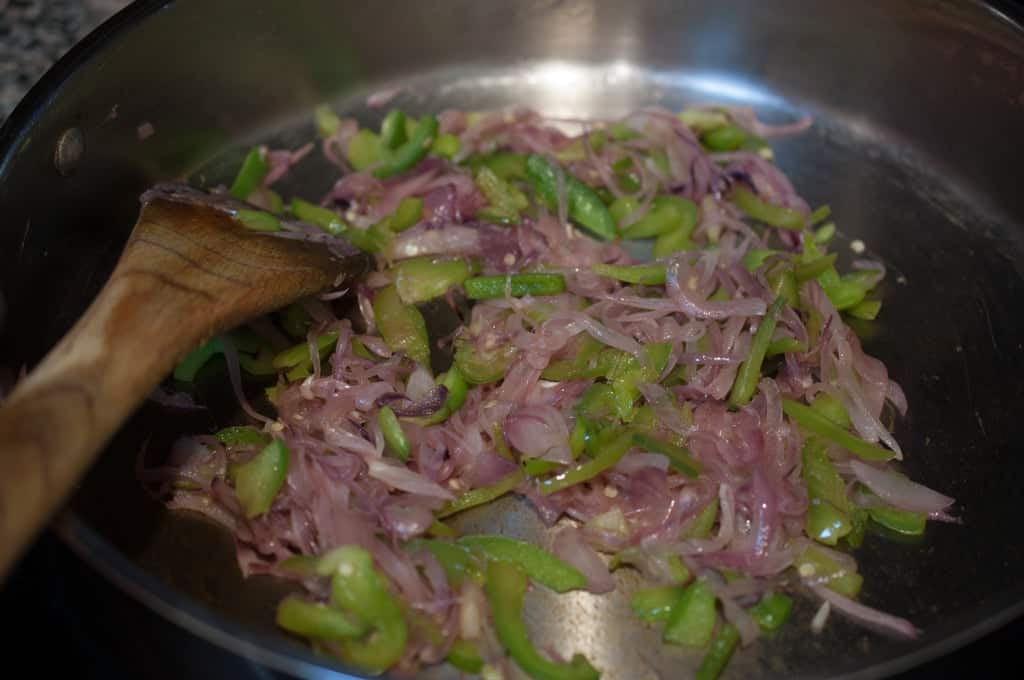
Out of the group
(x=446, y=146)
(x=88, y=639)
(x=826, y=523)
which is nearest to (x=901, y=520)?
(x=826, y=523)

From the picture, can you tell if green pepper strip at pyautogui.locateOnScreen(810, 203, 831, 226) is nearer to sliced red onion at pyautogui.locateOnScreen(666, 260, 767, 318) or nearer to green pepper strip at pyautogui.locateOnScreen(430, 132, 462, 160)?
sliced red onion at pyautogui.locateOnScreen(666, 260, 767, 318)

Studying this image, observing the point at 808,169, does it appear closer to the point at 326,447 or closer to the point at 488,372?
the point at 488,372

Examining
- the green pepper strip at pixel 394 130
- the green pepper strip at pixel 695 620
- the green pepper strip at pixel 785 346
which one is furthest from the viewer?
the green pepper strip at pixel 394 130

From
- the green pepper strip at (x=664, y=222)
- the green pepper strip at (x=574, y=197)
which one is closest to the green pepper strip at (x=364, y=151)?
the green pepper strip at (x=574, y=197)

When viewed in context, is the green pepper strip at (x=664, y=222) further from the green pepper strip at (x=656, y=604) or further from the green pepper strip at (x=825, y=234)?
the green pepper strip at (x=656, y=604)

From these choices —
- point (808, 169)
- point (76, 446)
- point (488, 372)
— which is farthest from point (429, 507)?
point (808, 169)
